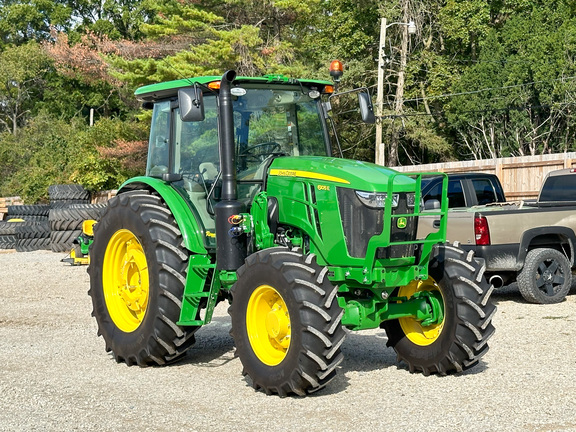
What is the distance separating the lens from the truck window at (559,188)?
13.1 meters

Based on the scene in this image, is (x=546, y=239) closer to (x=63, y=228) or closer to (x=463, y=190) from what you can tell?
(x=463, y=190)

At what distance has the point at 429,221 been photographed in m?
10.9

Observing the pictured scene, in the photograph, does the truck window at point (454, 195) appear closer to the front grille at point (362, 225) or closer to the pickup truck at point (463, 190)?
the pickup truck at point (463, 190)

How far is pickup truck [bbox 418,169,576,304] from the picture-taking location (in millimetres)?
11477

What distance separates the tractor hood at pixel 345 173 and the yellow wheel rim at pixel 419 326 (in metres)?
0.99

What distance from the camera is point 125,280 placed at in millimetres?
8375

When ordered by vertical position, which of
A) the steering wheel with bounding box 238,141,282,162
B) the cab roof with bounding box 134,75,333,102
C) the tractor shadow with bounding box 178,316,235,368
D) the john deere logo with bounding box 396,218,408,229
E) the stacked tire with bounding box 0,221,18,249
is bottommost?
the stacked tire with bounding box 0,221,18,249

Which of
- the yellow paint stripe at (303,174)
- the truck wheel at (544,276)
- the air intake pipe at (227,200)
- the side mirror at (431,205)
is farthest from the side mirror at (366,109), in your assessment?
the truck wheel at (544,276)

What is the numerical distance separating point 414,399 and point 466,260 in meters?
1.43

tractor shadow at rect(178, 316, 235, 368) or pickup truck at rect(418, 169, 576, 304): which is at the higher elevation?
pickup truck at rect(418, 169, 576, 304)

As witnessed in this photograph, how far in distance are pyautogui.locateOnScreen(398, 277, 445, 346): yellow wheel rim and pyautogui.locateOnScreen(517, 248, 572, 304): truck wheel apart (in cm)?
471

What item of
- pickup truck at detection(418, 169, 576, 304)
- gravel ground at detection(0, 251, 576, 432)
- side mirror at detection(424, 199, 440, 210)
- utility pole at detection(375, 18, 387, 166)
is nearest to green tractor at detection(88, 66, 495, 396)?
gravel ground at detection(0, 251, 576, 432)

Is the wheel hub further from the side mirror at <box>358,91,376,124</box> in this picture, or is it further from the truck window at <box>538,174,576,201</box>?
the truck window at <box>538,174,576,201</box>

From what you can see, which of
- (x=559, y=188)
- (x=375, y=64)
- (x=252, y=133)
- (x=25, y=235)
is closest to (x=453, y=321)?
(x=252, y=133)
